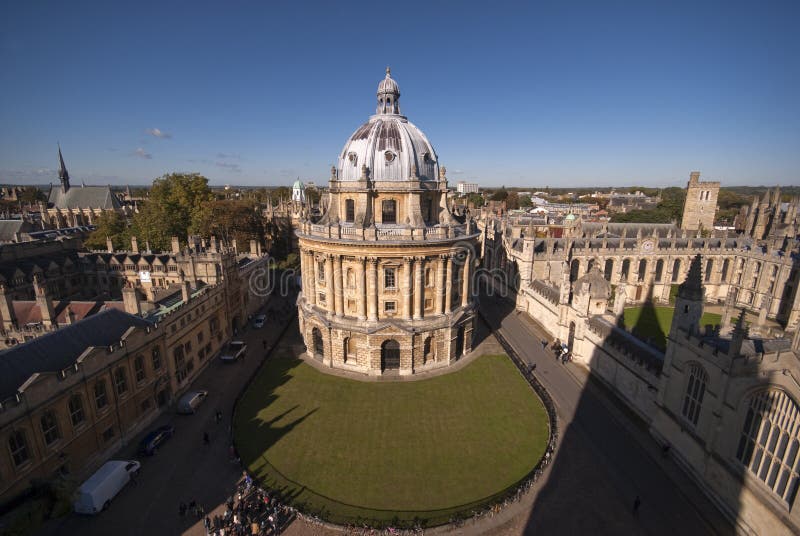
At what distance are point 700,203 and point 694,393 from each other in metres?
73.6

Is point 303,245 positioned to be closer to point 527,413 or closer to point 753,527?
point 527,413

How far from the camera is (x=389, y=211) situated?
111 feet

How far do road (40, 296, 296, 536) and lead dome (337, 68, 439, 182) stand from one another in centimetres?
2202

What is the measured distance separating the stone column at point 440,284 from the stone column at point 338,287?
27.7 ft

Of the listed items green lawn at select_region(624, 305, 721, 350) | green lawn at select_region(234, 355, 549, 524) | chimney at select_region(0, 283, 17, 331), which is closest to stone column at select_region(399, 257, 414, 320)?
green lawn at select_region(234, 355, 549, 524)

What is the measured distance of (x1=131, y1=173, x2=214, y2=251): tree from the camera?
58.8 m

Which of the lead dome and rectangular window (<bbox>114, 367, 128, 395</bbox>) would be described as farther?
the lead dome

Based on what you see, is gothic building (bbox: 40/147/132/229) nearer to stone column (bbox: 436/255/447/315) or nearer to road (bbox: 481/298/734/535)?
stone column (bbox: 436/255/447/315)

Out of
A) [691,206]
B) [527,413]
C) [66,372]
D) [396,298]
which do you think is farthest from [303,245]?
[691,206]

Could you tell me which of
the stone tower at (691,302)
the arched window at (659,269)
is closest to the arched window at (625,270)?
the arched window at (659,269)

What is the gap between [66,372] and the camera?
20.2m

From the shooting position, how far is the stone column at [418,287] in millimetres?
31516

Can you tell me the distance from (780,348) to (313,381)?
29851mm

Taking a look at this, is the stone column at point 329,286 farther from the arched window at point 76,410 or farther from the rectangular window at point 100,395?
the arched window at point 76,410
